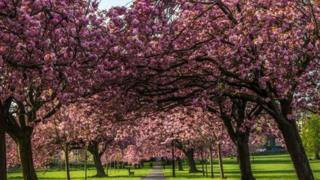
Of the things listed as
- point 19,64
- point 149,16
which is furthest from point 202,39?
point 19,64

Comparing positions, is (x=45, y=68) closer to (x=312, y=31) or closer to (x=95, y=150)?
(x=312, y=31)

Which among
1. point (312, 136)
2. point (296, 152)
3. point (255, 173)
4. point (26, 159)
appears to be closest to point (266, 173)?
point (255, 173)

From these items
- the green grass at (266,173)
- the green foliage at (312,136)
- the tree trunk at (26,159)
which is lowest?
the green grass at (266,173)

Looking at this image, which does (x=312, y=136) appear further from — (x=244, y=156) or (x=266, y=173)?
(x=244, y=156)

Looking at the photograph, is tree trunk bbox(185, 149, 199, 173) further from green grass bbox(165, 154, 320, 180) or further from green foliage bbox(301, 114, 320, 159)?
green foliage bbox(301, 114, 320, 159)

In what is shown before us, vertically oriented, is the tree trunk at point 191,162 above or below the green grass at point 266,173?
above

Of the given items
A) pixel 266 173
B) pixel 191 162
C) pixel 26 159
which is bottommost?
pixel 266 173

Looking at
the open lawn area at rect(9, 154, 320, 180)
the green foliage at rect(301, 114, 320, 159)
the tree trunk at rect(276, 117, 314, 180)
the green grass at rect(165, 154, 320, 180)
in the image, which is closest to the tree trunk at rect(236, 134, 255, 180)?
the green grass at rect(165, 154, 320, 180)

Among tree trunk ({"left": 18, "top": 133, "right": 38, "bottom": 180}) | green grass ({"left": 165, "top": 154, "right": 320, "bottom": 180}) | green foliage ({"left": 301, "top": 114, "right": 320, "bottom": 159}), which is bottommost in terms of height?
green grass ({"left": 165, "top": 154, "right": 320, "bottom": 180})

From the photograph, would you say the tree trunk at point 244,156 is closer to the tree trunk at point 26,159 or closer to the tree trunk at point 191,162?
the tree trunk at point 26,159

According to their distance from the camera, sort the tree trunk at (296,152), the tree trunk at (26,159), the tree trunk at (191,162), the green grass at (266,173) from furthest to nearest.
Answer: the tree trunk at (191,162) → the green grass at (266,173) → the tree trunk at (26,159) → the tree trunk at (296,152)

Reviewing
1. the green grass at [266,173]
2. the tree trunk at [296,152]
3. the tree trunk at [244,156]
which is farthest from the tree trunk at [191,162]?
the tree trunk at [296,152]

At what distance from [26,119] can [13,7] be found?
62.9ft

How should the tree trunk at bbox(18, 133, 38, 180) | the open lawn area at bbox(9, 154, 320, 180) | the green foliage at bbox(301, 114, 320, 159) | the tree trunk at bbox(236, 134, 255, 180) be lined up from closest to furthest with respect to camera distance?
the tree trunk at bbox(18, 133, 38, 180) < the tree trunk at bbox(236, 134, 255, 180) < the open lawn area at bbox(9, 154, 320, 180) < the green foliage at bbox(301, 114, 320, 159)
